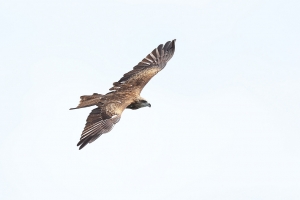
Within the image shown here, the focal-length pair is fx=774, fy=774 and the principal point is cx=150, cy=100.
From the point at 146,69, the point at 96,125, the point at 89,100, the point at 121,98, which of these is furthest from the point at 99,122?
the point at 146,69

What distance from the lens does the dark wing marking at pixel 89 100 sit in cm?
2616

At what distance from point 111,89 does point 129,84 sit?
870 millimetres

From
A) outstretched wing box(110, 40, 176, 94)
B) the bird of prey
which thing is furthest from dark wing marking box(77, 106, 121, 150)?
outstretched wing box(110, 40, 176, 94)

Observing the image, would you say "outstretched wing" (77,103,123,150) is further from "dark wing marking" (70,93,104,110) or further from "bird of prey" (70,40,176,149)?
"dark wing marking" (70,93,104,110)

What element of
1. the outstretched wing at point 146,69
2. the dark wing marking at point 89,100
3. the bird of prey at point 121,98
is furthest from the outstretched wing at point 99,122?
the outstretched wing at point 146,69

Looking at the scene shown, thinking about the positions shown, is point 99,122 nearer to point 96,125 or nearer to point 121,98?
point 96,125

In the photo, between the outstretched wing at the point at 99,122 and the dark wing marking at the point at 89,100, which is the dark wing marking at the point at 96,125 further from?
the dark wing marking at the point at 89,100

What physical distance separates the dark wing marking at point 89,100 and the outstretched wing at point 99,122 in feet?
1.96

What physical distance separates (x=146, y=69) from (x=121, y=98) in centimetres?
319

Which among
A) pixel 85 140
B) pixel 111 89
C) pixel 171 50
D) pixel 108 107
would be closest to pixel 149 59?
pixel 171 50

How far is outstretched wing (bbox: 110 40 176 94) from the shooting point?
28.4 meters

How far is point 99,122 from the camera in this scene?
2428 cm

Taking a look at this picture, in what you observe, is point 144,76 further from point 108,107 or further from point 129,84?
point 108,107

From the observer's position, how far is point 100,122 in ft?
79.6
